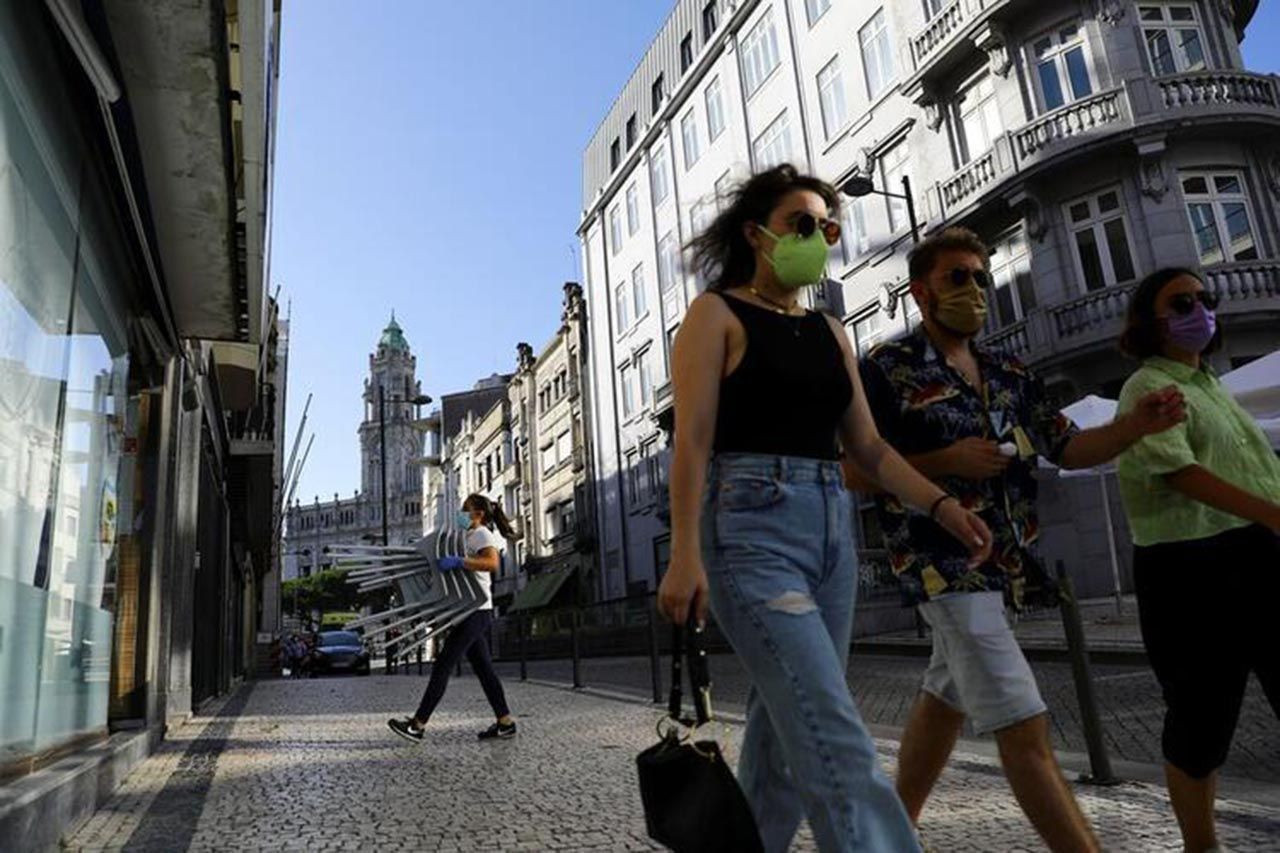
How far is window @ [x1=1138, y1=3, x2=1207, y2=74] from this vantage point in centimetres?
1834

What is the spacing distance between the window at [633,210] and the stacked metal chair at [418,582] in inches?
1205

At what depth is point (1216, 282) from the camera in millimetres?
16797

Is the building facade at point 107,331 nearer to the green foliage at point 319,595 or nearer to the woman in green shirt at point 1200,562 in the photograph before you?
the woman in green shirt at point 1200,562

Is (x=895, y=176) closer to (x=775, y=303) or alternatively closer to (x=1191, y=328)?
(x=1191, y=328)

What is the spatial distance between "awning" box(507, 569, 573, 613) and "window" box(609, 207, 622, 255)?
13676 millimetres

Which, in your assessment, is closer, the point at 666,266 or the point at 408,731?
the point at 408,731

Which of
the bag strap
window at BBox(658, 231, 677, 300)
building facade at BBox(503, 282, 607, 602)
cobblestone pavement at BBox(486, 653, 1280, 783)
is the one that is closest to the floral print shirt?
the bag strap

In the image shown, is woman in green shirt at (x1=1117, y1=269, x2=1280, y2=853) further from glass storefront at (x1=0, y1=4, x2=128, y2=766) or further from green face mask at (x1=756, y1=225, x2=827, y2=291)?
glass storefront at (x1=0, y1=4, x2=128, y2=766)

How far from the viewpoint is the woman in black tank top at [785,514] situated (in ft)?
6.21

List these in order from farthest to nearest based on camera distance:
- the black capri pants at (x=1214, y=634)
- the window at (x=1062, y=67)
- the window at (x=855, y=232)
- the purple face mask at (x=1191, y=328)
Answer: the window at (x=855, y=232) → the window at (x=1062, y=67) → the purple face mask at (x=1191, y=328) → the black capri pants at (x=1214, y=634)

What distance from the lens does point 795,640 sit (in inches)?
77.7

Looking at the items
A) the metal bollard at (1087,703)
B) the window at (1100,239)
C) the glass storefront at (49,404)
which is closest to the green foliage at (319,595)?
the window at (1100,239)

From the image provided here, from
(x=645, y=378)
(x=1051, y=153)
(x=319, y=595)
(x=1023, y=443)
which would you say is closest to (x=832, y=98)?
(x=1051, y=153)

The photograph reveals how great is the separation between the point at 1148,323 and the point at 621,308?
116 feet
